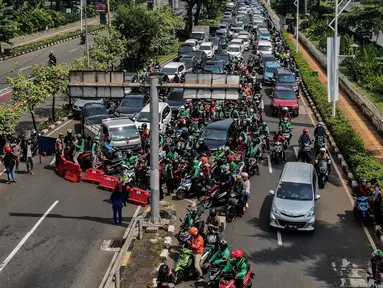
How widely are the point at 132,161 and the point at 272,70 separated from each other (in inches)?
821

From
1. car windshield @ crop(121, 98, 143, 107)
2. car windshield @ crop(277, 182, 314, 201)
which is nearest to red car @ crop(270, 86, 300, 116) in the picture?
car windshield @ crop(121, 98, 143, 107)

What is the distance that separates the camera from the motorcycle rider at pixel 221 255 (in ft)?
41.1

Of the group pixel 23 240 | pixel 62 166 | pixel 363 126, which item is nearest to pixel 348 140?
pixel 363 126

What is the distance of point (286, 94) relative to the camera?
30.6 m

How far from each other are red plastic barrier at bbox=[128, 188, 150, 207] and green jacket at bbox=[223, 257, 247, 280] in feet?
22.5

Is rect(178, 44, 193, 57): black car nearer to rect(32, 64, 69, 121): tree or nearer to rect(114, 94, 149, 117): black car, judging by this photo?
rect(114, 94, 149, 117): black car

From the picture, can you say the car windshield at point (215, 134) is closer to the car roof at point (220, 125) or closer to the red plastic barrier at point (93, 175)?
the car roof at point (220, 125)

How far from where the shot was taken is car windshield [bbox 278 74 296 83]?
112 ft

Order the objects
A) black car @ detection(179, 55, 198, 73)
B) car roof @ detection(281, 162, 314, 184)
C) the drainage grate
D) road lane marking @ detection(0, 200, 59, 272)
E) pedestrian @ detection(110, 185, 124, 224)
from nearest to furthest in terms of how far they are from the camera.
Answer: road lane marking @ detection(0, 200, 59, 272)
the drainage grate
pedestrian @ detection(110, 185, 124, 224)
car roof @ detection(281, 162, 314, 184)
black car @ detection(179, 55, 198, 73)

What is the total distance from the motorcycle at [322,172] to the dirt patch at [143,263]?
691 centimetres

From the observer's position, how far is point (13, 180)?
20.7 meters

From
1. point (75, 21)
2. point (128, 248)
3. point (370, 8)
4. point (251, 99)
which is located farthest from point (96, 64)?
point (75, 21)

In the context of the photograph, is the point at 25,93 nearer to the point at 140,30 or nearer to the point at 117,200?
the point at 117,200

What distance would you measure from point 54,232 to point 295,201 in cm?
744
